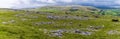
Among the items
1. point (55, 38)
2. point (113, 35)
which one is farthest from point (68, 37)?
point (113, 35)

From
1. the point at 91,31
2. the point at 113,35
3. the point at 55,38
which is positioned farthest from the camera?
the point at 91,31

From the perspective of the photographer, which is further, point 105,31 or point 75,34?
point 105,31

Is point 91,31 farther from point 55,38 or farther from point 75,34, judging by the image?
point 55,38

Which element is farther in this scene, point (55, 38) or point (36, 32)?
point (36, 32)

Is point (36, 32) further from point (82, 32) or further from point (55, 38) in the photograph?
point (82, 32)

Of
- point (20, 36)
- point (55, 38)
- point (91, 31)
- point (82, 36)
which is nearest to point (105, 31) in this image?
point (91, 31)

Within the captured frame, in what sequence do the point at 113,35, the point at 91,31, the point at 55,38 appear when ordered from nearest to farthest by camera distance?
the point at 55,38, the point at 113,35, the point at 91,31

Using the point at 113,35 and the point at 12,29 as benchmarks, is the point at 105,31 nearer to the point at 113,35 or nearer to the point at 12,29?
the point at 113,35
